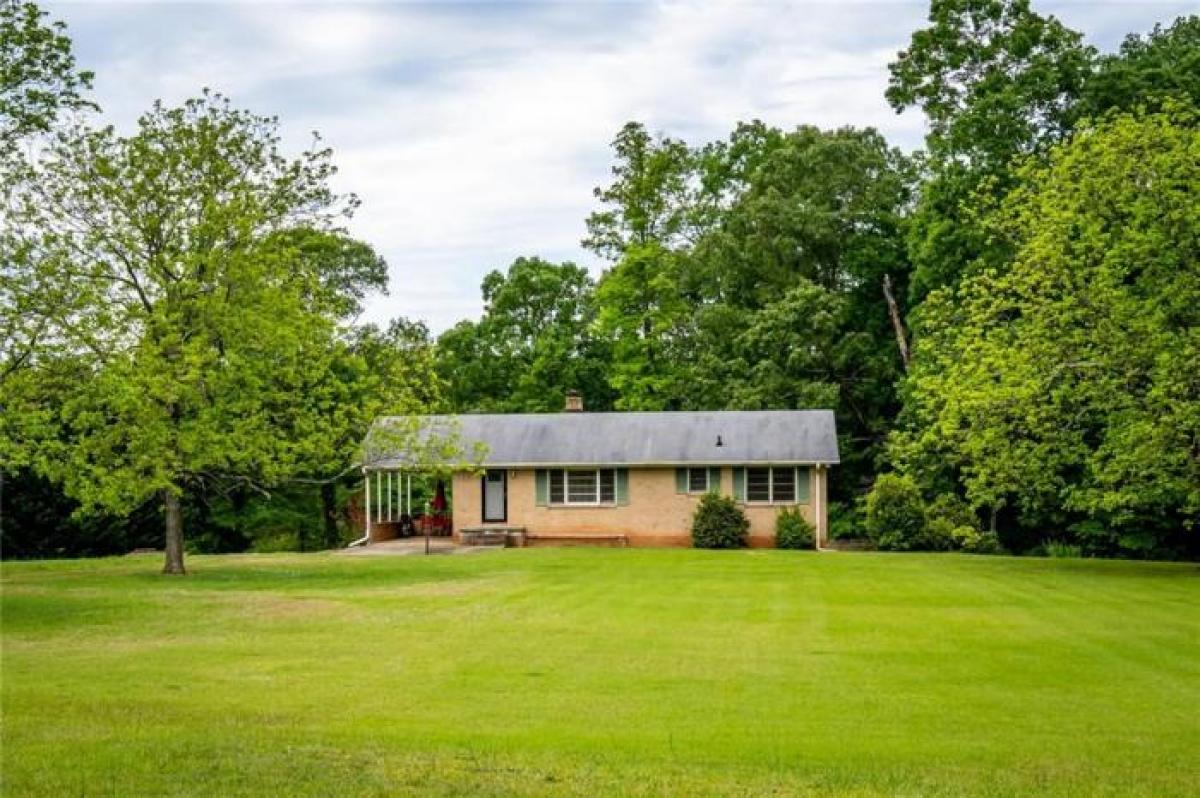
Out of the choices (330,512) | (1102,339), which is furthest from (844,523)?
(330,512)

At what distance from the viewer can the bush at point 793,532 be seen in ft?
124

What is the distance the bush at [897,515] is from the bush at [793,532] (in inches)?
77.7

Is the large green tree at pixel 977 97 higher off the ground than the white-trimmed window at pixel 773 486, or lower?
higher

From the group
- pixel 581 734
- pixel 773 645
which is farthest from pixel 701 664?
pixel 581 734

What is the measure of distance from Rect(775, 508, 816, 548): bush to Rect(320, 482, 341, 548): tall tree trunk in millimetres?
18272

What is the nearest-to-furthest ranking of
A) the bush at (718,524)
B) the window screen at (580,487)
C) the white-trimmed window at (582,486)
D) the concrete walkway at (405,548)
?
the concrete walkway at (405,548) → the bush at (718,524) → the white-trimmed window at (582,486) → the window screen at (580,487)

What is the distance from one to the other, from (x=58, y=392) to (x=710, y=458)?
1989 centimetres

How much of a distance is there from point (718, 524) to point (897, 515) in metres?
5.25

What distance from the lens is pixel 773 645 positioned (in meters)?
15.9

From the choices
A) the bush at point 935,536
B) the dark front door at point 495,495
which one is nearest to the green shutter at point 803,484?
the bush at point 935,536

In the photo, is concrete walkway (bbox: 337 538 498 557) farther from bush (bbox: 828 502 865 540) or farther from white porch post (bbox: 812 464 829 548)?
bush (bbox: 828 502 865 540)

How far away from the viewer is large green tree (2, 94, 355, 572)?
81.8 ft

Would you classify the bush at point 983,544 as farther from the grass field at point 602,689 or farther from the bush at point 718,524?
the grass field at point 602,689

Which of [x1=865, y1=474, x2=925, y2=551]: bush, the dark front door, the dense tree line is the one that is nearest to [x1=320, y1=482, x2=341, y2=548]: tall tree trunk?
the dense tree line
